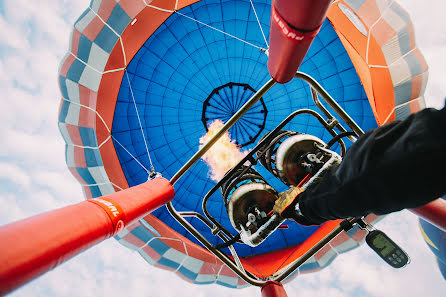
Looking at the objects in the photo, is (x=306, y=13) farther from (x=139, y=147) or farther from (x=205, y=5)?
(x=139, y=147)

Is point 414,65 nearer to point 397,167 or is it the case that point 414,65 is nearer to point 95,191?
point 397,167

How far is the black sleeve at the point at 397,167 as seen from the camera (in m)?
0.67

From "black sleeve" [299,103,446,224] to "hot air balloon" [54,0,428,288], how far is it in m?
2.24

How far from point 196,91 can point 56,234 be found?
358 centimetres

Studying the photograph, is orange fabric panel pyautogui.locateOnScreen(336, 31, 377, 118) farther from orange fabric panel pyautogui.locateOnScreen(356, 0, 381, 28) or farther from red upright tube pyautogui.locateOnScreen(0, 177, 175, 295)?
red upright tube pyautogui.locateOnScreen(0, 177, 175, 295)

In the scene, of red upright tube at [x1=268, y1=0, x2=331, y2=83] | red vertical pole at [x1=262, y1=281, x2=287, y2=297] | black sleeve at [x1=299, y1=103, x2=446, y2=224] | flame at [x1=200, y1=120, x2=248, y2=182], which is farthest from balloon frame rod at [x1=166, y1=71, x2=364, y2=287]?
flame at [x1=200, y1=120, x2=248, y2=182]

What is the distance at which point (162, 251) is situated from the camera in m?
4.07

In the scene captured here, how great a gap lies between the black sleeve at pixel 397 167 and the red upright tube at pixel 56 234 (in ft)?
3.49

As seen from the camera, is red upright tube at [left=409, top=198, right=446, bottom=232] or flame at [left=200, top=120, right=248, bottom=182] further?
flame at [left=200, top=120, right=248, bottom=182]

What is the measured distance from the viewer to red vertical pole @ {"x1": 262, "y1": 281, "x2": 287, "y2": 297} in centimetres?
196

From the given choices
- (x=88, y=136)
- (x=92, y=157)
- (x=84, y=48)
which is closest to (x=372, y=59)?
(x=84, y=48)

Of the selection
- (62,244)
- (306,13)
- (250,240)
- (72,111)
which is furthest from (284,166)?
(72,111)

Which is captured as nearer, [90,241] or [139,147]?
[90,241]

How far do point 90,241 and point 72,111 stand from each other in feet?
8.82
